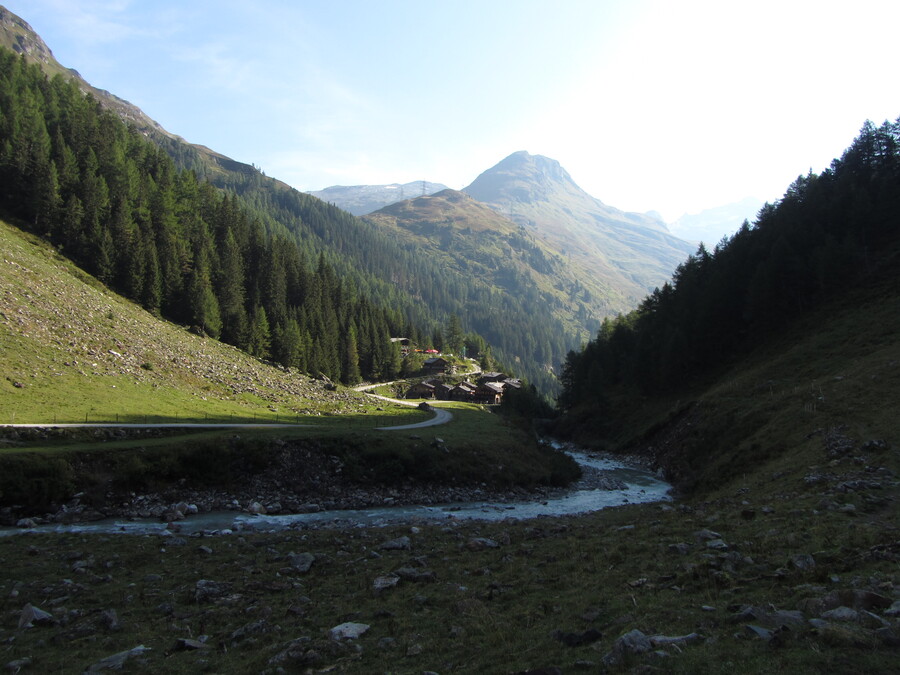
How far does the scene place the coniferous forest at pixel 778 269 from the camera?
206 ft

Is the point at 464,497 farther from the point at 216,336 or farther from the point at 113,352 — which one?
the point at 216,336

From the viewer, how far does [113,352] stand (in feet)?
178

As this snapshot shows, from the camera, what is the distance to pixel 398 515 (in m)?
30.0

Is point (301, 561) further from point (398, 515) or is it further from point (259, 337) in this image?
point (259, 337)

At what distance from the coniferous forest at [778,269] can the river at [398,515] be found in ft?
111

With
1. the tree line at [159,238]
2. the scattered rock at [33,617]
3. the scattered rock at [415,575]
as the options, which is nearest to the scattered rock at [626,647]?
the scattered rock at [415,575]

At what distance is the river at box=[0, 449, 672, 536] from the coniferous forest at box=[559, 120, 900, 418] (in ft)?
111

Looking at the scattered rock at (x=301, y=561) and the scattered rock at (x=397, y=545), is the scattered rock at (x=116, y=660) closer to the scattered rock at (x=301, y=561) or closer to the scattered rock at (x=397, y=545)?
the scattered rock at (x=301, y=561)

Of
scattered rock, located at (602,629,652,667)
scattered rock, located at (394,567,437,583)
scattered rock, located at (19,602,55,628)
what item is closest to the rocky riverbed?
scattered rock, located at (19,602,55,628)

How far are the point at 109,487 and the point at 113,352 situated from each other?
3144 cm

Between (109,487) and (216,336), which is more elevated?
(216,336)

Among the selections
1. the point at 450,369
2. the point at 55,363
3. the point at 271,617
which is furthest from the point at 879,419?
the point at 450,369

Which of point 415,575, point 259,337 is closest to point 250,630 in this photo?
point 415,575

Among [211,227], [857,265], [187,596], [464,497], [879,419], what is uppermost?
[211,227]
